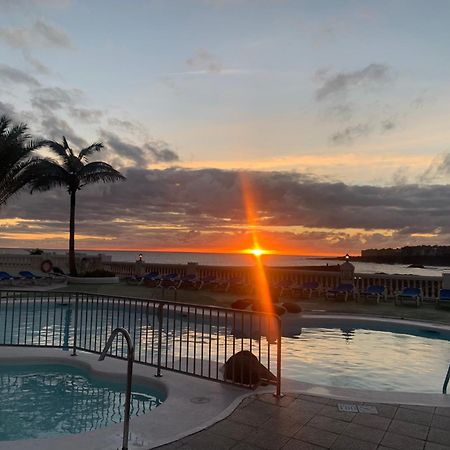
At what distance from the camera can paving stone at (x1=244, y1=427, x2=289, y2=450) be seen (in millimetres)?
4391

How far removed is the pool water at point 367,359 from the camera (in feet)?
28.2

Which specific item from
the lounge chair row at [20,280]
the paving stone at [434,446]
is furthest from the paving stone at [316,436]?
the lounge chair row at [20,280]

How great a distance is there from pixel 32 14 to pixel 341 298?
1601cm

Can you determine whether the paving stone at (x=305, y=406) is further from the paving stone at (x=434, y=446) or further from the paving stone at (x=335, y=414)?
the paving stone at (x=434, y=446)

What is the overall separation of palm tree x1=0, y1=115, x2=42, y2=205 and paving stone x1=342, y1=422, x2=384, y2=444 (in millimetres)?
21291

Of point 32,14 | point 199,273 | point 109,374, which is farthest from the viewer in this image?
→ point 199,273

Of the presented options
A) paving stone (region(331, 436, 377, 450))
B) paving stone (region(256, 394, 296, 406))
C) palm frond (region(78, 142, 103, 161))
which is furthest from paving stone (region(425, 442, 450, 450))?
palm frond (region(78, 142, 103, 161))

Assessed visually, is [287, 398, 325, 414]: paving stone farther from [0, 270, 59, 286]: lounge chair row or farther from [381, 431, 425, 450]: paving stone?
[0, 270, 59, 286]: lounge chair row

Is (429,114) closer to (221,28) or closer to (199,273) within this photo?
(221,28)

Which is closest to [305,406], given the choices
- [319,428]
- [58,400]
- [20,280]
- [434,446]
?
[319,428]

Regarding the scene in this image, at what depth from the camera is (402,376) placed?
29.7 feet

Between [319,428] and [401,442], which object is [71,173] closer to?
A: [319,428]

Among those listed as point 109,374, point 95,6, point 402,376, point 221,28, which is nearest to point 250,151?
point 221,28

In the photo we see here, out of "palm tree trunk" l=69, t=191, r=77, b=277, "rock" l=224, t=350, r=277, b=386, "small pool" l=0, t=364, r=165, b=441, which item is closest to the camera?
"small pool" l=0, t=364, r=165, b=441
